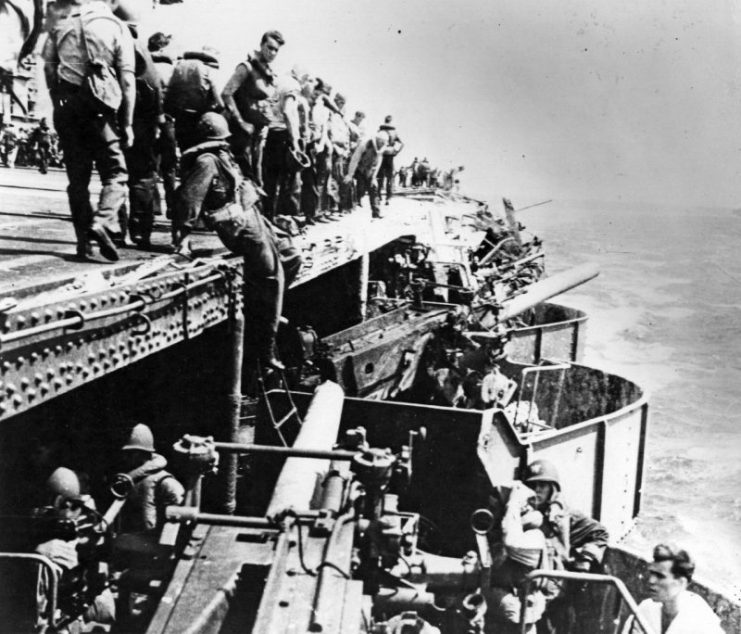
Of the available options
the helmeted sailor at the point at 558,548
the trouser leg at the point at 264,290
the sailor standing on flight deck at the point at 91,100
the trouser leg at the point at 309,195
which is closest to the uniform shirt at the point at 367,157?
the trouser leg at the point at 309,195

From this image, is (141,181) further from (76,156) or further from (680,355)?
(680,355)

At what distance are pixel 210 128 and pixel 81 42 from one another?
5.02ft

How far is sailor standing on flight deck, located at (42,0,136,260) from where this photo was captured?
568 cm

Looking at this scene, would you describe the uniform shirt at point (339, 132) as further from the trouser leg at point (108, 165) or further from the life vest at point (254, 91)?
the trouser leg at point (108, 165)

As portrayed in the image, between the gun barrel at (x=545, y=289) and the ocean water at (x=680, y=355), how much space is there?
5.79 meters

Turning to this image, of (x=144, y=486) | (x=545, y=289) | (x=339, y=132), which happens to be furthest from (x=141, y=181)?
(x=545, y=289)

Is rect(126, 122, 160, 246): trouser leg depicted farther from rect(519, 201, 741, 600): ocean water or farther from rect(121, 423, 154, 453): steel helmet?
rect(519, 201, 741, 600): ocean water

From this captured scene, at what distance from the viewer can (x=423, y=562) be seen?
4.87 meters

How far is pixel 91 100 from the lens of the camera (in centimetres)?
573

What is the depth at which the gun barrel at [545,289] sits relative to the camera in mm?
16436

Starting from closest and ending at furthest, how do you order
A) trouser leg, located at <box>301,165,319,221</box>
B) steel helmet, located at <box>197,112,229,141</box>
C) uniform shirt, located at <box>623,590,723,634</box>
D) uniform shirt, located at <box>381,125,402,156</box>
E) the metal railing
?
the metal railing < uniform shirt, located at <box>623,590,723,634</box> < steel helmet, located at <box>197,112,229,141</box> < trouser leg, located at <box>301,165,319,221</box> < uniform shirt, located at <box>381,125,402,156</box>

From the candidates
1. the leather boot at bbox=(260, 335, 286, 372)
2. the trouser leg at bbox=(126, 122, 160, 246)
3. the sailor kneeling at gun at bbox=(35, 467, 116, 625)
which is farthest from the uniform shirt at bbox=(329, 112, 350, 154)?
the sailor kneeling at gun at bbox=(35, 467, 116, 625)

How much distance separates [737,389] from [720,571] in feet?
71.5

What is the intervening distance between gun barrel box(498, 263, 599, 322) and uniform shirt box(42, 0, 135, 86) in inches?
398
